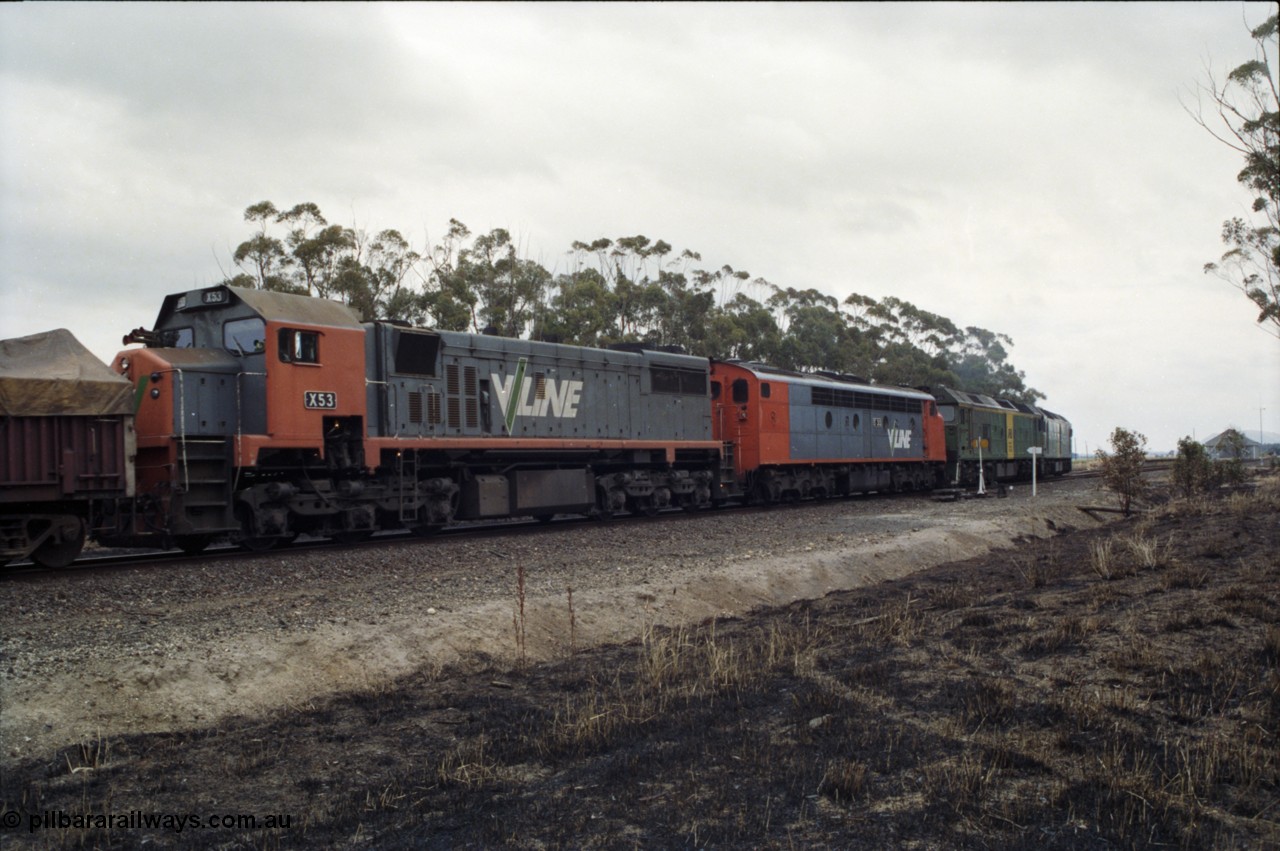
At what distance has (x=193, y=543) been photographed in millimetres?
14250

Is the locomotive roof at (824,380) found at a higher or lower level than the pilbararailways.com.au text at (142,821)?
higher

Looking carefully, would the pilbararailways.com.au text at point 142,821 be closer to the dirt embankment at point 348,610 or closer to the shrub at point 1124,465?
the dirt embankment at point 348,610

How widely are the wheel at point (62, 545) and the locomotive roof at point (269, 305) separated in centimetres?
416

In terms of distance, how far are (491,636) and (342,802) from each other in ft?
13.8

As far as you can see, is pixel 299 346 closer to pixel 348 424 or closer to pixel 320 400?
pixel 320 400

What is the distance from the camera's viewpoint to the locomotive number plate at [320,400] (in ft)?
48.0

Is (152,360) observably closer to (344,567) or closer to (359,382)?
(359,382)

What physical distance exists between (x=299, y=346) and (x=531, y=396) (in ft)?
18.4

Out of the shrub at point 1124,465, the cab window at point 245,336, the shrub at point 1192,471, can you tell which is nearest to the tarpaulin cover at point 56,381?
the cab window at point 245,336

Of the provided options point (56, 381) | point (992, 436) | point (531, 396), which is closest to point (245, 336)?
point (56, 381)

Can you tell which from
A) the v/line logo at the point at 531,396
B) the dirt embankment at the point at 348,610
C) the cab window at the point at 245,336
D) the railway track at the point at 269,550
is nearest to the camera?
the dirt embankment at the point at 348,610

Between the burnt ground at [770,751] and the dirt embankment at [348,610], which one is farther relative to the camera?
the dirt embankment at [348,610]

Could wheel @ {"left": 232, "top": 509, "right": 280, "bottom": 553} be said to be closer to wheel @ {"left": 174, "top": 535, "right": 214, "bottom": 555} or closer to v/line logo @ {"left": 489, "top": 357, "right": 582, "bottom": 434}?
wheel @ {"left": 174, "top": 535, "right": 214, "bottom": 555}

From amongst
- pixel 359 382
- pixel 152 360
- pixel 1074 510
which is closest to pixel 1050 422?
pixel 1074 510
